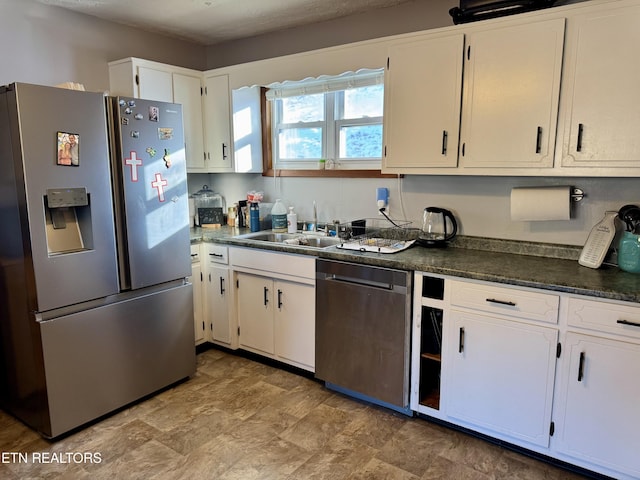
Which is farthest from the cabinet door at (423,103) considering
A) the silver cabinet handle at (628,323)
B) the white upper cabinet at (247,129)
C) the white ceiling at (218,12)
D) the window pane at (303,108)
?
the white upper cabinet at (247,129)

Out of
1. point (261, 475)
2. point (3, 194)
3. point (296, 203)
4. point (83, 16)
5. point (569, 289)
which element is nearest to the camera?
point (569, 289)

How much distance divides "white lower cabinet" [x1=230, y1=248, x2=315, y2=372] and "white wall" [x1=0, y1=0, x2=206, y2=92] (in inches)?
65.7

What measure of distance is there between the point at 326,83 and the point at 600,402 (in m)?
2.50

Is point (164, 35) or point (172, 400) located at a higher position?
point (164, 35)

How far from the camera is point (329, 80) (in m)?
3.10

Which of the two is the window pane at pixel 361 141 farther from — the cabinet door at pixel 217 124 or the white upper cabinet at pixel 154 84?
the white upper cabinet at pixel 154 84

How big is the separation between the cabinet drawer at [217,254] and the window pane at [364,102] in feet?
4.35

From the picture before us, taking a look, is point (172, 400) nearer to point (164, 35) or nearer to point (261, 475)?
point (261, 475)

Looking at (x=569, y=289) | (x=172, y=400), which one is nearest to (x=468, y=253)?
(x=569, y=289)

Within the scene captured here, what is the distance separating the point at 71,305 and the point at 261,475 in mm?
1280

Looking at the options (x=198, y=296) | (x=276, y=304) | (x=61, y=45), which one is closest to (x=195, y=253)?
(x=198, y=296)

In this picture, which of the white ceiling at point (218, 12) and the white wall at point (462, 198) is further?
the white ceiling at point (218, 12)

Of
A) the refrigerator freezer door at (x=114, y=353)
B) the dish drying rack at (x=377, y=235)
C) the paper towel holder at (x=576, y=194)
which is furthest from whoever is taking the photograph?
the dish drying rack at (x=377, y=235)

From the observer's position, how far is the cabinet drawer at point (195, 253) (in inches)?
126
